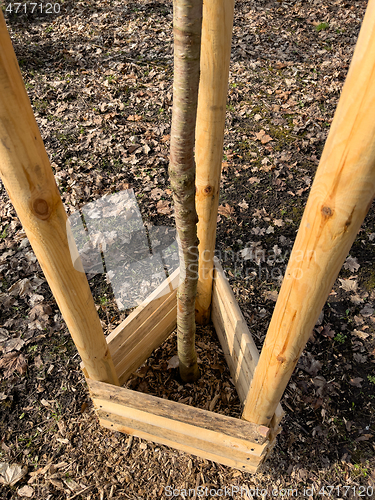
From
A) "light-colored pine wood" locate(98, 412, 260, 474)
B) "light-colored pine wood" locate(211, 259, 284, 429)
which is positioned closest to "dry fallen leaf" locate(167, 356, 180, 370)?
"light-colored pine wood" locate(211, 259, 284, 429)

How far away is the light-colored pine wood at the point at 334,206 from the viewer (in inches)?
33.8

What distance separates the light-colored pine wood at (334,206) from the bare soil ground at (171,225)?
150 cm

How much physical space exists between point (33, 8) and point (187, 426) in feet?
30.5

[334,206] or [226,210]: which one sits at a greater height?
[334,206]

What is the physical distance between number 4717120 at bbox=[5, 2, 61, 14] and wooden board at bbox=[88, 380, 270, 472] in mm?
8516

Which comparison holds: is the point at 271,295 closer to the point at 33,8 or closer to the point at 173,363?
the point at 173,363

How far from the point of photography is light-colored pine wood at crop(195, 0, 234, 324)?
161 cm

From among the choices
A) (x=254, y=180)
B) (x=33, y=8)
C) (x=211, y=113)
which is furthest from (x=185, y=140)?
(x=33, y=8)

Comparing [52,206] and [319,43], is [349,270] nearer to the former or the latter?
[52,206]

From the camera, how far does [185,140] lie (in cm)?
150

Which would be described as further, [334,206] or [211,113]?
[211,113]

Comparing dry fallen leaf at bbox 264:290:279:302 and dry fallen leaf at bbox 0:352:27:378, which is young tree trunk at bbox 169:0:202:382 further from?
dry fallen leaf at bbox 0:352:27:378

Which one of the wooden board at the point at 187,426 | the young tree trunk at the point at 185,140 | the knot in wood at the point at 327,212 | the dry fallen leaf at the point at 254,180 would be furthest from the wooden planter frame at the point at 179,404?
the dry fallen leaf at the point at 254,180

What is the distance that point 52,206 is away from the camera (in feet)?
4.49
